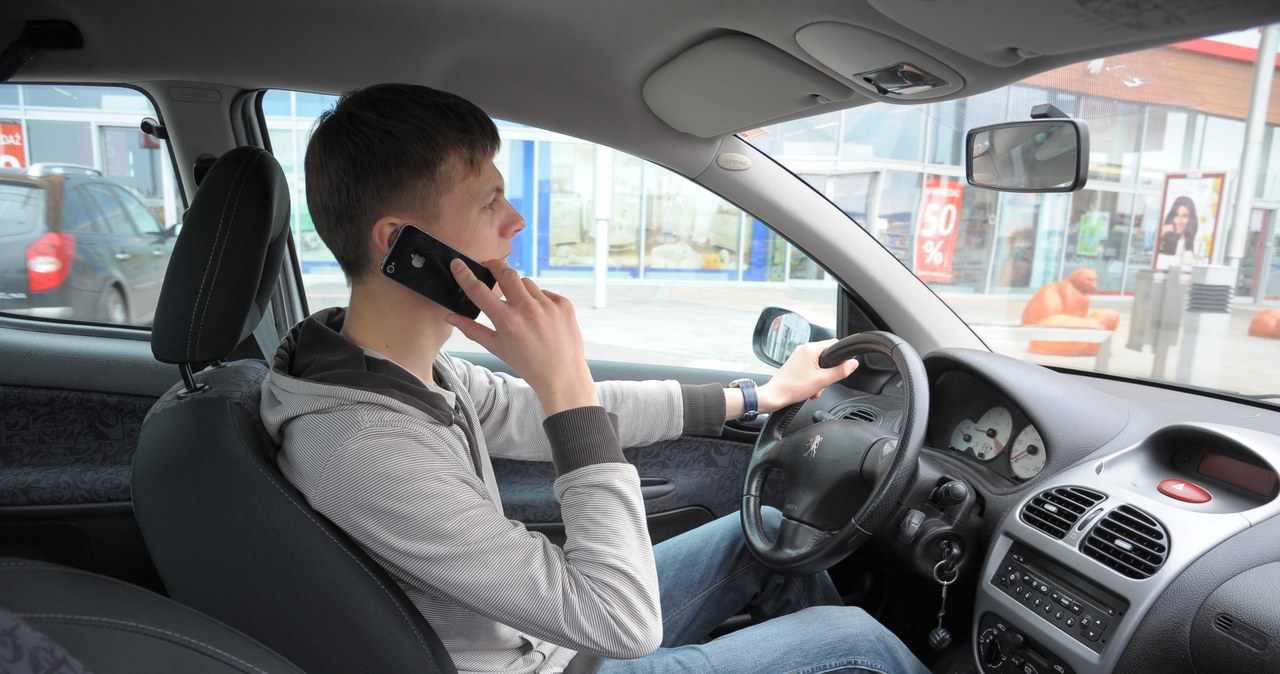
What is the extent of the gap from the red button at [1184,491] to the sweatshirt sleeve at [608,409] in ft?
3.07

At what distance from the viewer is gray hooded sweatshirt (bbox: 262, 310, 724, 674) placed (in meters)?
1.12

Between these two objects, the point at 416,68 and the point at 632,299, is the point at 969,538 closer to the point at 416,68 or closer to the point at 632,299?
the point at 416,68

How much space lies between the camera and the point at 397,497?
1.13 metres

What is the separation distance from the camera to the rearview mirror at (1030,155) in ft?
5.42

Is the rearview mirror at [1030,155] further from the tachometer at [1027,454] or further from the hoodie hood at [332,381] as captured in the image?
the hoodie hood at [332,381]

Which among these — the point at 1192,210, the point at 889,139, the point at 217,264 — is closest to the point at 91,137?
the point at 217,264

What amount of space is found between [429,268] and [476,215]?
130 millimetres

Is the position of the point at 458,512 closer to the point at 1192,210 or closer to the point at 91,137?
the point at 91,137

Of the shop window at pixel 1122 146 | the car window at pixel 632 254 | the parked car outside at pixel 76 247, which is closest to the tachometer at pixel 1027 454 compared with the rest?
the car window at pixel 632 254

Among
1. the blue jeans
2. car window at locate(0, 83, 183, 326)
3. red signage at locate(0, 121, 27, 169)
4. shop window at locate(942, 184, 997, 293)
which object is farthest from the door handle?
shop window at locate(942, 184, 997, 293)

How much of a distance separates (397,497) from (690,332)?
3.05 metres

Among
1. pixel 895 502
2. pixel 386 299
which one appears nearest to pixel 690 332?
pixel 895 502

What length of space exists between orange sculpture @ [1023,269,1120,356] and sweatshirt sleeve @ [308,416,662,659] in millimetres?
3138

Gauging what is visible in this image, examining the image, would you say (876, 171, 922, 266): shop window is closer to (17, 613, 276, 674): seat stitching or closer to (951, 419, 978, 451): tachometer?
(951, 419, 978, 451): tachometer
